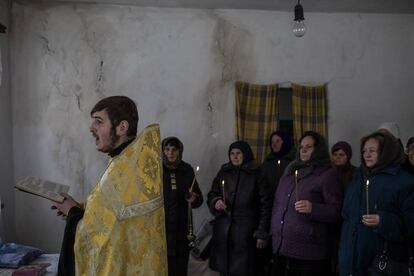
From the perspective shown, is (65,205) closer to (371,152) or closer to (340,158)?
(371,152)

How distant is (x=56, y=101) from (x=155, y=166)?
2722mm

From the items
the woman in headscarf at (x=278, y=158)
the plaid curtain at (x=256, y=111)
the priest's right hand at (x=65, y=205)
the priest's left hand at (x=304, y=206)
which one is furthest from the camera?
the plaid curtain at (x=256, y=111)

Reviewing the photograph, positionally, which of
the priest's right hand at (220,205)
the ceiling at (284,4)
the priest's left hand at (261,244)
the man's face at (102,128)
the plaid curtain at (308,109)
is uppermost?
the ceiling at (284,4)

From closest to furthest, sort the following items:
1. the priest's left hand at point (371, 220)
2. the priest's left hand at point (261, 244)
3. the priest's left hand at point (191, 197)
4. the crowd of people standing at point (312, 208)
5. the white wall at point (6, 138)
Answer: the priest's left hand at point (371, 220) → the crowd of people standing at point (312, 208) → the priest's left hand at point (261, 244) → the priest's left hand at point (191, 197) → the white wall at point (6, 138)

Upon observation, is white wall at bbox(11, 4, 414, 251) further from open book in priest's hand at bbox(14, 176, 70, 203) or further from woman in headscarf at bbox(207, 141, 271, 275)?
open book in priest's hand at bbox(14, 176, 70, 203)

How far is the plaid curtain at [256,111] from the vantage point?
4305 mm

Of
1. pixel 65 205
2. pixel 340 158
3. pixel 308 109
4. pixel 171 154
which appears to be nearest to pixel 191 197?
pixel 171 154

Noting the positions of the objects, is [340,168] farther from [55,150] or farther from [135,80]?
[55,150]

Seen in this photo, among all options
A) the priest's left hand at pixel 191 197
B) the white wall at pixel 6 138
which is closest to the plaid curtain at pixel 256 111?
the priest's left hand at pixel 191 197

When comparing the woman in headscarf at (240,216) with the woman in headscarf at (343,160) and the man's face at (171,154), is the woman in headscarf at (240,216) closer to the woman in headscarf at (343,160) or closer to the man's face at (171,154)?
the man's face at (171,154)

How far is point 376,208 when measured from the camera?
2.35m

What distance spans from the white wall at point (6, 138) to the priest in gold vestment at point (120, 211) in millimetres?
2358

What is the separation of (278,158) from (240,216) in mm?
722

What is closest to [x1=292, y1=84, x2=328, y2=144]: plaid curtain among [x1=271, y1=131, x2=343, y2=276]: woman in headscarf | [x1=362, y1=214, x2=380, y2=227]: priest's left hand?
[x1=271, y1=131, x2=343, y2=276]: woman in headscarf
